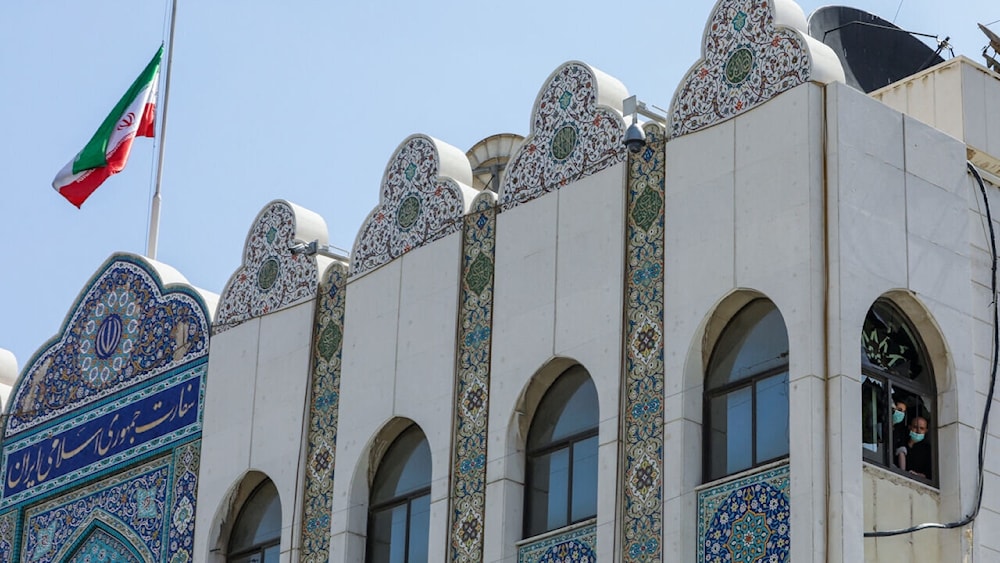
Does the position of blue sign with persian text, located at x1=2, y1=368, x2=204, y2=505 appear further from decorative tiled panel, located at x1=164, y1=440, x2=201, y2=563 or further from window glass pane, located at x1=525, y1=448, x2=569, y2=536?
window glass pane, located at x1=525, y1=448, x2=569, y2=536

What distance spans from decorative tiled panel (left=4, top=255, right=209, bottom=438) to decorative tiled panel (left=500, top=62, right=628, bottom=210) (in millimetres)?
3909

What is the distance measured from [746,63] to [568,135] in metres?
1.71

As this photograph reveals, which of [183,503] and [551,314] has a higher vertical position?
[551,314]

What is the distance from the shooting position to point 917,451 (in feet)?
48.6

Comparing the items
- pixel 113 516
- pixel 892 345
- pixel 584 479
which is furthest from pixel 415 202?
pixel 892 345

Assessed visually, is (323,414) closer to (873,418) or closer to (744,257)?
(744,257)

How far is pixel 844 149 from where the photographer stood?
14742 mm

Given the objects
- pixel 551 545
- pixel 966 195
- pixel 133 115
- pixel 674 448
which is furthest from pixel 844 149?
pixel 133 115

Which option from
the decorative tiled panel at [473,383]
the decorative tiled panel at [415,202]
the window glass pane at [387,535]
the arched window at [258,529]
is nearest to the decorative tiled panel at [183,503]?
the arched window at [258,529]

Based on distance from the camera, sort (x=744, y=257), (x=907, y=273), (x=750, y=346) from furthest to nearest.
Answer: (x=750, y=346) → (x=744, y=257) → (x=907, y=273)

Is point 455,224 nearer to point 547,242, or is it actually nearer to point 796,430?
point 547,242

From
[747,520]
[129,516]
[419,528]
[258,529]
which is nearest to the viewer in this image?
[747,520]

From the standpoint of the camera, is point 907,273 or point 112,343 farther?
point 112,343

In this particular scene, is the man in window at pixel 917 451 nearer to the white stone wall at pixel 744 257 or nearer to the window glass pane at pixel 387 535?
the white stone wall at pixel 744 257
